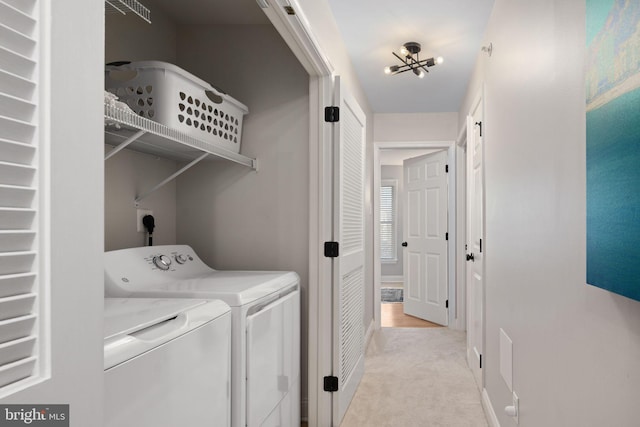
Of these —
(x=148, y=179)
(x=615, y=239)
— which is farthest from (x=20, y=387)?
(x=148, y=179)

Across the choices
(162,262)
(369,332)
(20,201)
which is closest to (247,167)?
(162,262)

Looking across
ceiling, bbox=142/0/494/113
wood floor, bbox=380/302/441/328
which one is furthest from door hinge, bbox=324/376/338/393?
wood floor, bbox=380/302/441/328

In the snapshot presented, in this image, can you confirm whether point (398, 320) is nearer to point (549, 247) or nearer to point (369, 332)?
point (369, 332)

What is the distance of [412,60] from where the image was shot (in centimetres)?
358

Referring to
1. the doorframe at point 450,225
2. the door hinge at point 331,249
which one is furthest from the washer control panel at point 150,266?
the doorframe at point 450,225

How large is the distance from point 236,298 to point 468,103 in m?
3.23

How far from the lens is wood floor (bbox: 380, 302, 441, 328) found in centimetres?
554

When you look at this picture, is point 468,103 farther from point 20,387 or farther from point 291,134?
point 20,387

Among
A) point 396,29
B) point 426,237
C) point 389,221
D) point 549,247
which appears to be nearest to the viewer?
point 549,247

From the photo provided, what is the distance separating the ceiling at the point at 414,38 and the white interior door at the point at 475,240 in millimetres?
446

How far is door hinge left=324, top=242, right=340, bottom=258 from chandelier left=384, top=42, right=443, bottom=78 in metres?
1.57

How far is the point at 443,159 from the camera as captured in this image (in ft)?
18.2

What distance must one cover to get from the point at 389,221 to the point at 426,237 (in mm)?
3620

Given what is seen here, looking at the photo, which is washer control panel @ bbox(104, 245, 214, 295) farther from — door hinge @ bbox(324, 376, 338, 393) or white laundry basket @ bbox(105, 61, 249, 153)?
door hinge @ bbox(324, 376, 338, 393)
